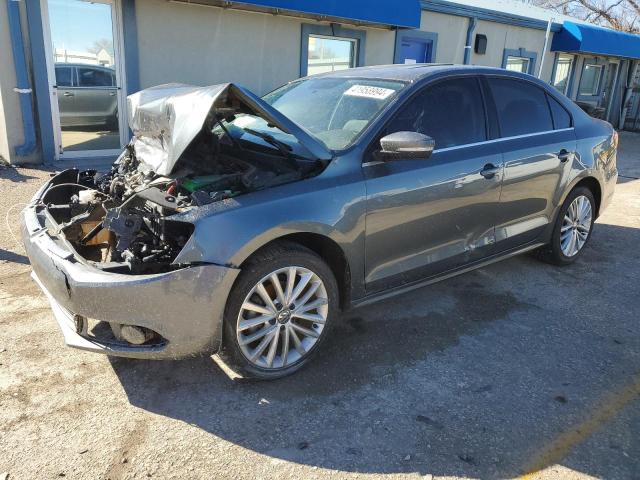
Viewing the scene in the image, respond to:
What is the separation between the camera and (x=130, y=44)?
26.9 ft

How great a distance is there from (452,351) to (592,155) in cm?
257

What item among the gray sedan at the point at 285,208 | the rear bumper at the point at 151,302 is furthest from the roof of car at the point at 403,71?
the rear bumper at the point at 151,302

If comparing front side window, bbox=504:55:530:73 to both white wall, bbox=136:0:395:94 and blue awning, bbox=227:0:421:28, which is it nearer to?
blue awning, bbox=227:0:421:28

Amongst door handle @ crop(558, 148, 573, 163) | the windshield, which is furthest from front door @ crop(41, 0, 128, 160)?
door handle @ crop(558, 148, 573, 163)

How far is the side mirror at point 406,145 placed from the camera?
313cm

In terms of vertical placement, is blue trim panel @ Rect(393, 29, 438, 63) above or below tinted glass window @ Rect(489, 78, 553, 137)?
above

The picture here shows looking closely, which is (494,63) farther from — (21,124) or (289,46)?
(21,124)

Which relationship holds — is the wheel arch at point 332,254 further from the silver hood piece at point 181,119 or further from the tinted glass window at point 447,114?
the tinted glass window at point 447,114

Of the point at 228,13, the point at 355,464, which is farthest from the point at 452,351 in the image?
the point at 228,13

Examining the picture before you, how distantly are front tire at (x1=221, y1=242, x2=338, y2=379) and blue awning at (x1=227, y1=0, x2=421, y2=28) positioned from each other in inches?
252

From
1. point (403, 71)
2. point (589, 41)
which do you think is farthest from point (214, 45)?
point (589, 41)

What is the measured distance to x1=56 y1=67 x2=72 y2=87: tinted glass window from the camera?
783 centimetres

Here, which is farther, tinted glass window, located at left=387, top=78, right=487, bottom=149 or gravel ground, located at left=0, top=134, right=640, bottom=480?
tinted glass window, located at left=387, top=78, right=487, bottom=149

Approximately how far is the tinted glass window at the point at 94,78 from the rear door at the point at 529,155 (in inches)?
249
